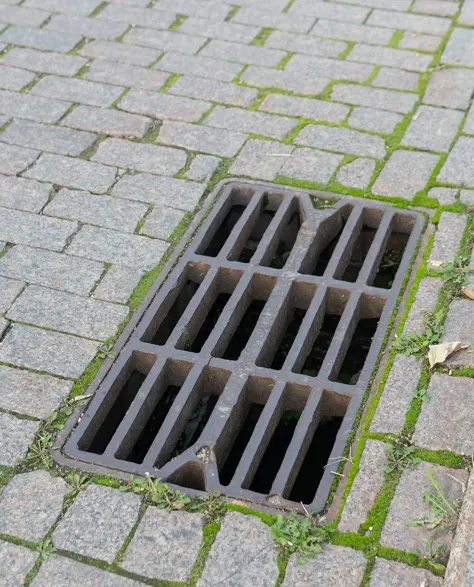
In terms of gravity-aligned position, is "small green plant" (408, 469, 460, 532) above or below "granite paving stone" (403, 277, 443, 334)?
above

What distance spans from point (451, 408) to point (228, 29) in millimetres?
3136

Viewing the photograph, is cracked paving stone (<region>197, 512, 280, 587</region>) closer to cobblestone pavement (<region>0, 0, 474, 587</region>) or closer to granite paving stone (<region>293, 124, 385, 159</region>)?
cobblestone pavement (<region>0, 0, 474, 587</region>)

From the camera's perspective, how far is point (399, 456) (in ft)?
8.18

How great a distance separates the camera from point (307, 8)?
16.8 feet

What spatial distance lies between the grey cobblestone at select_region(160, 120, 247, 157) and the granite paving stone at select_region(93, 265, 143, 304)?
3.03 ft

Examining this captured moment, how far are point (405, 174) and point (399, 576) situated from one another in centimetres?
204

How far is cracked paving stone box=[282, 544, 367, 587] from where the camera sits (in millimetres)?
2189

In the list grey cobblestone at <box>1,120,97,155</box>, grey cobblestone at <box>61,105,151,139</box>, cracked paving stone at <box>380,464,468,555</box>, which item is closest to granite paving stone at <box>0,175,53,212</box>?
grey cobblestone at <box>1,120,97,155</box>

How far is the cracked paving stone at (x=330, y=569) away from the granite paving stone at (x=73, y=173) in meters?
2.08

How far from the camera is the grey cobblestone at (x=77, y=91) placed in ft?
14.3

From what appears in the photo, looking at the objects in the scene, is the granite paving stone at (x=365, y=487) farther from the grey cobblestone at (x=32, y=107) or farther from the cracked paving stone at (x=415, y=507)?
the grey cobblestone at (x=32, y=107)

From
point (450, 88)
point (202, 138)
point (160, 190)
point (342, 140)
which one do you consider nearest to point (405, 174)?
point (342, 140)

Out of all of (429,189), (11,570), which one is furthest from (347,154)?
(11,570)

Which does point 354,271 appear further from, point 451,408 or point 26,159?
point 26,159
